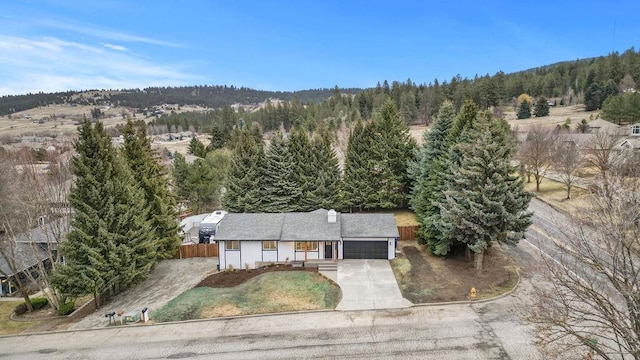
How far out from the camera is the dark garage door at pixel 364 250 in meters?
29.2

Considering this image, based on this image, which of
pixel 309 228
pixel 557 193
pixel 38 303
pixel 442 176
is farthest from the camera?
pixel 557 193

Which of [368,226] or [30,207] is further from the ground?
[30,207]

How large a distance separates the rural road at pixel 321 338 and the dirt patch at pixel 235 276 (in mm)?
5156

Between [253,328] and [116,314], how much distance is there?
8.96 meters

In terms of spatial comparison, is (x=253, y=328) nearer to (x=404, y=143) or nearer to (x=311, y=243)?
(x=311, y=243)

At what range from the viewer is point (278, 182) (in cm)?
3716

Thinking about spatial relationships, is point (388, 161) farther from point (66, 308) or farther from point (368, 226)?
point (66, 308)

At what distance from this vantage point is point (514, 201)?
23.5 meters

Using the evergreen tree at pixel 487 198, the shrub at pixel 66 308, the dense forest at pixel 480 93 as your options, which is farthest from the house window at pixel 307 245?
the dense forest at pixel 480 93

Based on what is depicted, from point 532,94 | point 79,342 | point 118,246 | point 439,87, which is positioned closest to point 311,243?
point 118,246

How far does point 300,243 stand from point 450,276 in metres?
10.9

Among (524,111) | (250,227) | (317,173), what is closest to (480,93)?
(524,111)

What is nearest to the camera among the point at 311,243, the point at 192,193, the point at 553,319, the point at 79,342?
the point at 553,319

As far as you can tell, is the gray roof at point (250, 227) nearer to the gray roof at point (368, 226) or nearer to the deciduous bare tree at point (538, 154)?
the gray roof at point (368, 226)
